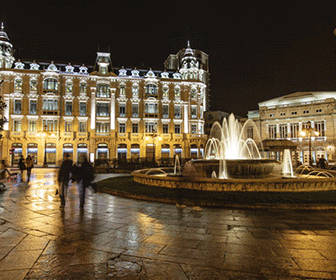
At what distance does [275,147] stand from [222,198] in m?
19.0

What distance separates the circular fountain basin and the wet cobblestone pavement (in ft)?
15.6

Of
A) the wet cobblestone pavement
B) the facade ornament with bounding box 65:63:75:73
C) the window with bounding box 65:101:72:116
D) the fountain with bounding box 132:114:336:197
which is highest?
the facade ornament with bounding box 65:63:75:73

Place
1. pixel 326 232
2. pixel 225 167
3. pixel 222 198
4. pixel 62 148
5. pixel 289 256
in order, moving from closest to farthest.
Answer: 1. pixel 289 256
2. pixel 326 232
3. pixel 222 198
4. pixel 225 167
5. pixel 62 148

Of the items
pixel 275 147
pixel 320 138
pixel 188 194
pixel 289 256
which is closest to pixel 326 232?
pixel 289 256

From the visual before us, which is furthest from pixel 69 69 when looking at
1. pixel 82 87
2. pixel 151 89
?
pixel 151 89

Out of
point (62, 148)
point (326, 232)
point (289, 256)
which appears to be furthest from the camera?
point (62, 148)

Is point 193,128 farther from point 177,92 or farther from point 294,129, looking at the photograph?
point 294,129

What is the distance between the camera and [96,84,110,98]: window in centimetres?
4062

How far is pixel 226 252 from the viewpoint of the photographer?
4023 millimetres

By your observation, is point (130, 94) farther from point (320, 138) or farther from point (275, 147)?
point (320, 138)

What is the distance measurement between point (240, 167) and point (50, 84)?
38.0 metres

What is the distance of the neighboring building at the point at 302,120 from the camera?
42250 mm

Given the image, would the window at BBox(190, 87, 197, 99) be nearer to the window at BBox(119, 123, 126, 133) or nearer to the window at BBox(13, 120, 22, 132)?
the window at BBox(119, 123, 126, 133)

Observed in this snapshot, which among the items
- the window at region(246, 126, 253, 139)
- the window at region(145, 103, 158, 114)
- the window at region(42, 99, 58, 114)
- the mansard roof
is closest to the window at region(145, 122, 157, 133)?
the window at region(145, 103, 158, 114)
